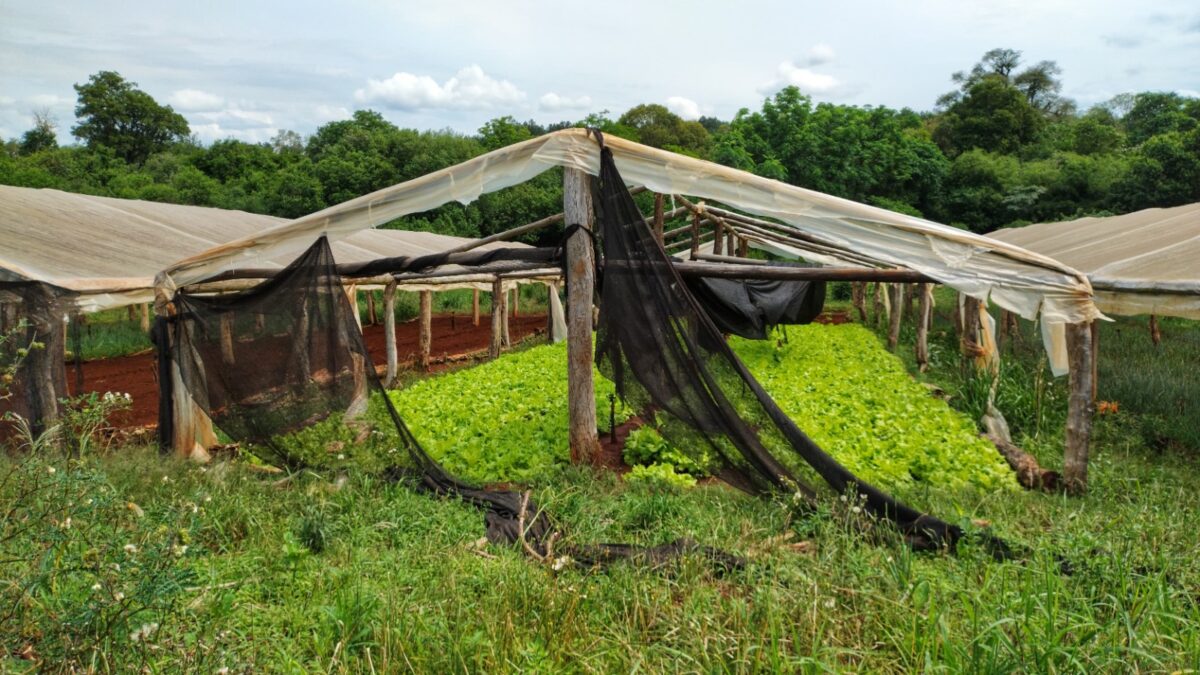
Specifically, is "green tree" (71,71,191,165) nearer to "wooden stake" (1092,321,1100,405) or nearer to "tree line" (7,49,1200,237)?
"tree line" (7,49,1200,237)

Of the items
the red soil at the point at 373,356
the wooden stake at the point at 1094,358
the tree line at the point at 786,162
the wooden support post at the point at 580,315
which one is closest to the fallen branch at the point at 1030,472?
the wooden stake at the point at 1094,358

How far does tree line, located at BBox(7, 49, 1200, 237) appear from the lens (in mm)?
24938

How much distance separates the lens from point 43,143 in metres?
33.8

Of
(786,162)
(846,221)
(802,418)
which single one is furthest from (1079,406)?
(786,162)

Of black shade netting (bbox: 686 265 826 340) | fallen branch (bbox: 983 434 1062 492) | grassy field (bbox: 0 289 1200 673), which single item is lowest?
fallen branch (bbox: 983 434 1062 492)

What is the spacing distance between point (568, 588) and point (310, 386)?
3243 millimetres

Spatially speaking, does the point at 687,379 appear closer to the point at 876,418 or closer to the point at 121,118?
the point at 876,418

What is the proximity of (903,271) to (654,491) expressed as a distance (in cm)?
227

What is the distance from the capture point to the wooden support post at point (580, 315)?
5.57 metres

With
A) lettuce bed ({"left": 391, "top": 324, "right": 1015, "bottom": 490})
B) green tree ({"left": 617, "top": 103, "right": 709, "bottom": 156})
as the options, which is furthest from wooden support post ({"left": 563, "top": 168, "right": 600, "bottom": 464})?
green tree ({"left": 617, "top": 103, "right": 709, "bottom": 156})

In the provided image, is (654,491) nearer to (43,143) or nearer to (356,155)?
(356,155)

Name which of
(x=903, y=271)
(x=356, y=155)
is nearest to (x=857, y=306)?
(x=903, y=271)

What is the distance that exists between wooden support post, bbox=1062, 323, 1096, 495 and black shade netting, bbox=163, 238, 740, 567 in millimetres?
4047

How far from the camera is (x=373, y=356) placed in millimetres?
15930
